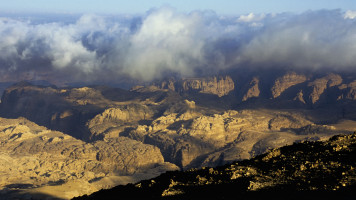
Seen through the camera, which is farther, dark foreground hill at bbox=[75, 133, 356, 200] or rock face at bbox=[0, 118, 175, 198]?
rock face at bbox=[0, 118, 175, 198]

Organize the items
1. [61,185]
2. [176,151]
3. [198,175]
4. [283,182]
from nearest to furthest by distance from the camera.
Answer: [283,182] → [198,175] → [61,185] → [176,151]

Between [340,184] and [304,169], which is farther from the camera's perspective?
[304,169]

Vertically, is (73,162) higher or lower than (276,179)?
lower

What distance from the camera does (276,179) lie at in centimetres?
3133

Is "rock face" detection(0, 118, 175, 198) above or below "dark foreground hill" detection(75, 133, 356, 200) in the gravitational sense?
below

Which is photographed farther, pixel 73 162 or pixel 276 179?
pixel 73 162

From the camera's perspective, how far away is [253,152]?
189125 millimetres

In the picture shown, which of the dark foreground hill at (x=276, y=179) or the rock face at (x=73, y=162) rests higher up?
the dark foreground hill at (x=276, y=179)

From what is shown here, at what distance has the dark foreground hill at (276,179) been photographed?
2814 cm

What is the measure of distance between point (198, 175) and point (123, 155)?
15258 centimetres

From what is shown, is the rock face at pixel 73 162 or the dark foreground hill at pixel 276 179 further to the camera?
the rock face at pixel 73 162

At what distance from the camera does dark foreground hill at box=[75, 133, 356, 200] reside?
1108 inches

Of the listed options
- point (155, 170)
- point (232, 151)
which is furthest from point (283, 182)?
point (232, 151)

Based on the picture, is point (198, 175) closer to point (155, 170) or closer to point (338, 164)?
point (338, 164)
